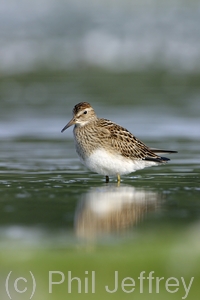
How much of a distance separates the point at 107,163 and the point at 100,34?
2453 centimetres

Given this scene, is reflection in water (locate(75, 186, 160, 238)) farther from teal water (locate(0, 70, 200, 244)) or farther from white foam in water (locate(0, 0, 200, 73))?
white foam in water (locate(0, 0, 200, 73))

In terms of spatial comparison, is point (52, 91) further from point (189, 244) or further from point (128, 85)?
point (189, 244)

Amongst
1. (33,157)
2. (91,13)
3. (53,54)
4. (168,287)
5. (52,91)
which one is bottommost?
(168,287)

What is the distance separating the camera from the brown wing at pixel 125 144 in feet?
36.4

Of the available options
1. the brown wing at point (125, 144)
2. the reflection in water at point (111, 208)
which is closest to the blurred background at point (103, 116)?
the reflection in water at point (111, 208)

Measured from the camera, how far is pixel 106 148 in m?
10.9

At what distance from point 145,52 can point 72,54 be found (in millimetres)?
2939

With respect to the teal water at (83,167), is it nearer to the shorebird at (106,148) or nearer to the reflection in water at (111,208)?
the reflection in water at (111,208)

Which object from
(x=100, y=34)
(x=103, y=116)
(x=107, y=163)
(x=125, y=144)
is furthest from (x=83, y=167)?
(x=100, y=34)

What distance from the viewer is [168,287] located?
5.14 m

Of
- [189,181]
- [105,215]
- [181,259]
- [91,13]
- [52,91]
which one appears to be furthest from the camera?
[91,13]

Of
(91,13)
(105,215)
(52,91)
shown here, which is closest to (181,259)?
(105,215)

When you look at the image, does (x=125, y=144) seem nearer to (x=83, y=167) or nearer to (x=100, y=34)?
(x=83, y=167)

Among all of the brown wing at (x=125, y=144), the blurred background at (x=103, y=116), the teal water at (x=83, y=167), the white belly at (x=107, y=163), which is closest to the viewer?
the blurred background at (x=103, y=116)
